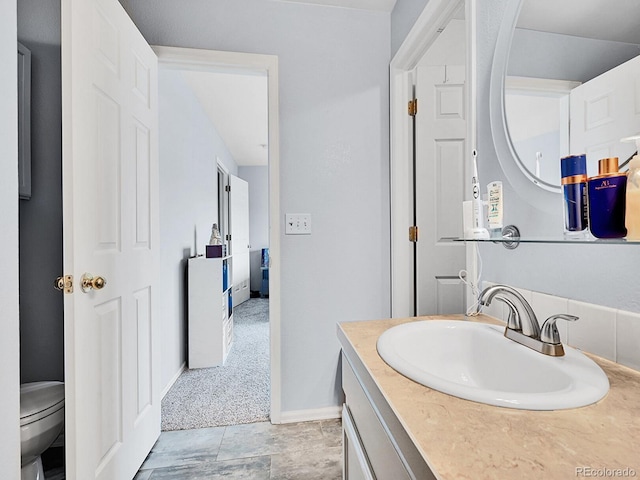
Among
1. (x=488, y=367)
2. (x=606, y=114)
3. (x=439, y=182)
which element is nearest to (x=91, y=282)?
(x=488, y=367)

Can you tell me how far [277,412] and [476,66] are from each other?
1.97 metres

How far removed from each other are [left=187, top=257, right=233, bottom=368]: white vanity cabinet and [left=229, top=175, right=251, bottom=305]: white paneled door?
235 cm

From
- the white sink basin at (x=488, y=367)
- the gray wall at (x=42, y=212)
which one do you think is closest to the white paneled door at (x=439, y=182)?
the white sink basin at (x=488, y=367)

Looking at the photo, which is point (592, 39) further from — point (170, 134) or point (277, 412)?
A: point (170, 134)

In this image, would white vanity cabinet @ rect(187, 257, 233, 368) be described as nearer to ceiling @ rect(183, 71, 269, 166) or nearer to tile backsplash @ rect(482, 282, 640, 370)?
ceiling @ rect(183, 71, 269, 166)

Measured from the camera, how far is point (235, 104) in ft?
11.5

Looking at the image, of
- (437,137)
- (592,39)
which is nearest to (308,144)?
(437,137)

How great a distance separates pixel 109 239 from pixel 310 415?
4.76ft

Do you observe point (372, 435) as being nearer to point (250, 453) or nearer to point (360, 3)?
point (250, 453)

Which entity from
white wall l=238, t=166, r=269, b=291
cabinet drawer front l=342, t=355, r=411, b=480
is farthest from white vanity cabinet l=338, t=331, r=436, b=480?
white wall l=238, t=166, r=269, b=291

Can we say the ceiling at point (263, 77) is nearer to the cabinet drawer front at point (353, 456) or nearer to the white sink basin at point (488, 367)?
the white sink basin at point (488, 367)

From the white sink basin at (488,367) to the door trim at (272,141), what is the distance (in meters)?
1.09

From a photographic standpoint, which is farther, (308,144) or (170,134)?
(170,134)

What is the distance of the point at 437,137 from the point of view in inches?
75.9
